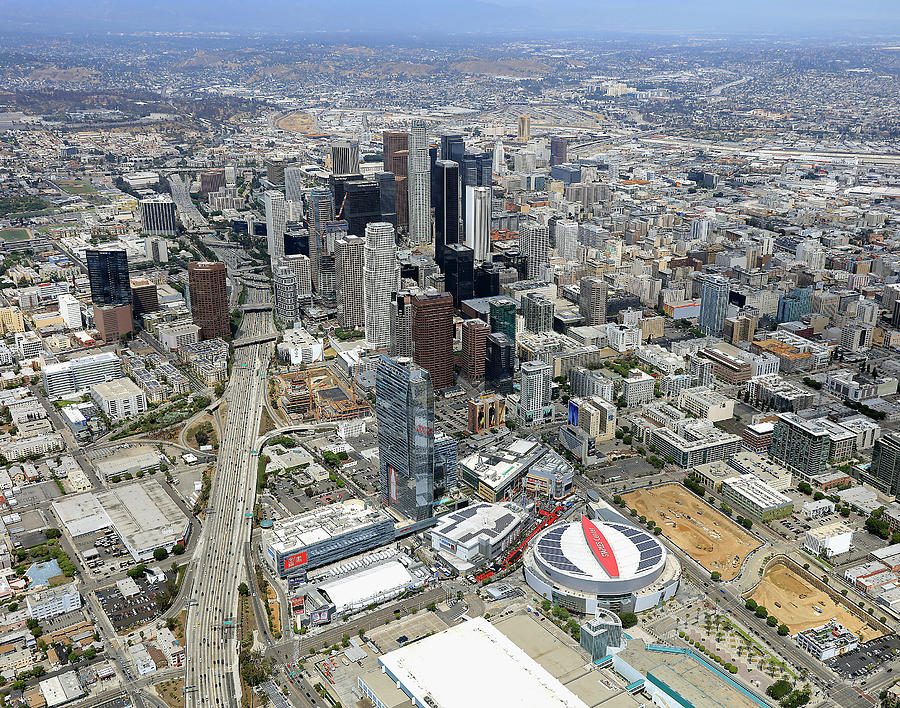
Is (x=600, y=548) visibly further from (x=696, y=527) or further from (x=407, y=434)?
(x=407, y=434)

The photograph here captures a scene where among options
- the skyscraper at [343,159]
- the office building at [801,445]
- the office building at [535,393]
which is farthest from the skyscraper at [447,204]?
the office building at [801,445]

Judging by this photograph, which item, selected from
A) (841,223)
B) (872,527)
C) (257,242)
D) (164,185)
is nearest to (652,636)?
(872,527)

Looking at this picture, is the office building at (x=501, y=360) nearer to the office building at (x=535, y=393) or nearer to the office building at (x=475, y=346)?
the office building at (x=475, y=346)

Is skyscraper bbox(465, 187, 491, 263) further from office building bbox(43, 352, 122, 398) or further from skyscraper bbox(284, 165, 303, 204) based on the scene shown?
office building bbox(43, 352, 122, 398)

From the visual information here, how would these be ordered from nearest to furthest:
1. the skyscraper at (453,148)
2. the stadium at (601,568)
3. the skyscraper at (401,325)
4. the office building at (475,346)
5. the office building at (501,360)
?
the stadium at (601,568), the office building at (501,360), the office building at (475,346), the skyscraper at (401,325), the skyscraper at (453,148)

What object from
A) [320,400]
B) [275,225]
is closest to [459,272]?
[320,400]

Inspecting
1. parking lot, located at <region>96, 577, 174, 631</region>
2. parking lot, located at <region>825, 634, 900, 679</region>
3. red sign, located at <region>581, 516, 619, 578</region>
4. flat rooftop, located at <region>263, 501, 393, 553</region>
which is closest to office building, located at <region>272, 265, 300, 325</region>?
flat rooftop, located at <region>263, 501, 393, 553</region>

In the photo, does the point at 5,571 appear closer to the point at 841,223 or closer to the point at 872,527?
the point at 872,527
